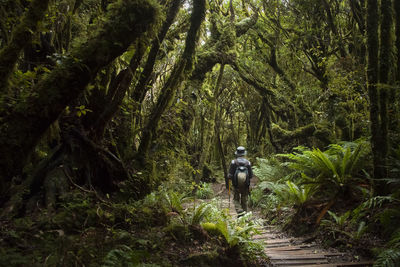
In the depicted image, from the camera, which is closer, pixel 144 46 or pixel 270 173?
pixel 144 46

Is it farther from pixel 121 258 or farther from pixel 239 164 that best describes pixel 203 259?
pixel 239 164

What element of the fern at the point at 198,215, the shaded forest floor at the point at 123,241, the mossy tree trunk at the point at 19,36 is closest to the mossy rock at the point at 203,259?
the shaded forest floor at the point at 123,241

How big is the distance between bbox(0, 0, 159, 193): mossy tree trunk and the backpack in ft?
17.5

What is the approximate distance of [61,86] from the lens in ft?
10.4

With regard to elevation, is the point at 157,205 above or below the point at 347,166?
below

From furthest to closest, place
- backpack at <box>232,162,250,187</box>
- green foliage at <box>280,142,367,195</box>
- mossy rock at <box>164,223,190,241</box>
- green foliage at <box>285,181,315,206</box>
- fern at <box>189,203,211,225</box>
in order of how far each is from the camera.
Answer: backpack at <box>232,162,250,187</box> < green foliage at <box>285,181,315,206</box> < green foliage at <box>280,142,367,195</box> < fern at <box>189,203,211,225</box> < mossy rock at <box>164,223,190,241</box>

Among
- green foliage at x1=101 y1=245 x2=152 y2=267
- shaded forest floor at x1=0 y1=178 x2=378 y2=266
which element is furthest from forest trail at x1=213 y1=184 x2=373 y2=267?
green foliage at x1=101 y1=245 x2=152 y2=267

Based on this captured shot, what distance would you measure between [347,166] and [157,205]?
4458mm

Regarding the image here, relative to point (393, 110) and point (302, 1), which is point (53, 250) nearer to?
point (393, 110)

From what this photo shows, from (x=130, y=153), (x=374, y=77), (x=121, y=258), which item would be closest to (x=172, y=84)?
(x=130, y=153)

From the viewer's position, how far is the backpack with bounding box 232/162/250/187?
304 inches

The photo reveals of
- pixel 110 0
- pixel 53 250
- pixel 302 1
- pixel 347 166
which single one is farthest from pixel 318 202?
pixel 302 1

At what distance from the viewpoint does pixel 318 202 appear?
6629mm

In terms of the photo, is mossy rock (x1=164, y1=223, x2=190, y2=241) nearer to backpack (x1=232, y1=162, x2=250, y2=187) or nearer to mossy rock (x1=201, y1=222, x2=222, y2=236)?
mossy rock (x1=201, y1=222, x2=222, y2=236)
